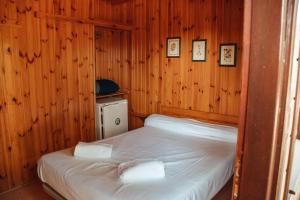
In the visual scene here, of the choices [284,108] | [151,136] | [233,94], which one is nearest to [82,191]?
[151,136]

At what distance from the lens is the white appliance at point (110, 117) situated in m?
3.66

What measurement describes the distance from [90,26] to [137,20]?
886mm

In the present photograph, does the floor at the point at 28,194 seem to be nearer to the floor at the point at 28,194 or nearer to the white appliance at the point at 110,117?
the floor at the point at 28,194

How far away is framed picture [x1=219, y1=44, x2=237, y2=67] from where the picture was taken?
2.97 metres

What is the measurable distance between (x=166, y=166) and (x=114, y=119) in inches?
73.9

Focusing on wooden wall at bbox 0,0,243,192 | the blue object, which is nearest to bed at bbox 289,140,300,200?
wooden wall at bbox 0,0,243,192

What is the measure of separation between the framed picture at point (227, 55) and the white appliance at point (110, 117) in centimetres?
174

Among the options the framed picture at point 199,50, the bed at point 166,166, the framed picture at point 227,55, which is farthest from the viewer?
the framed picture at point 199,50

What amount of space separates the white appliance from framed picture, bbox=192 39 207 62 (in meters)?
1.41

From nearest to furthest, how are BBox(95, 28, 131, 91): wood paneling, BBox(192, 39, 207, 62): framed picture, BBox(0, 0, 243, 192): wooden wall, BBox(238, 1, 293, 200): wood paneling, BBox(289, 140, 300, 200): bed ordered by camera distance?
BBox(238, 1, 293, 200): wood paneling < BBox(289, 140, 300, 200): bed < BBox(0, 0, 243, 192): wooden wall < BBox(192, 39, 207, 62): framed picture < BBox(95, 28, 131, 91): wood paneling

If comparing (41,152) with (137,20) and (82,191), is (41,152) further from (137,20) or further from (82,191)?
(137,20)

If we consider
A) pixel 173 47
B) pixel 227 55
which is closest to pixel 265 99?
pixel 227 55

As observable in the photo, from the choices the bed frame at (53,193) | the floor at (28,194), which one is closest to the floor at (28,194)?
the floor at (28,194)

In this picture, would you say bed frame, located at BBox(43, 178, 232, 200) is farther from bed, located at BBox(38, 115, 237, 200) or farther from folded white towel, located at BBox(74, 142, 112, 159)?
folded white towel, located at BBox(74, 142, 112, 159)
